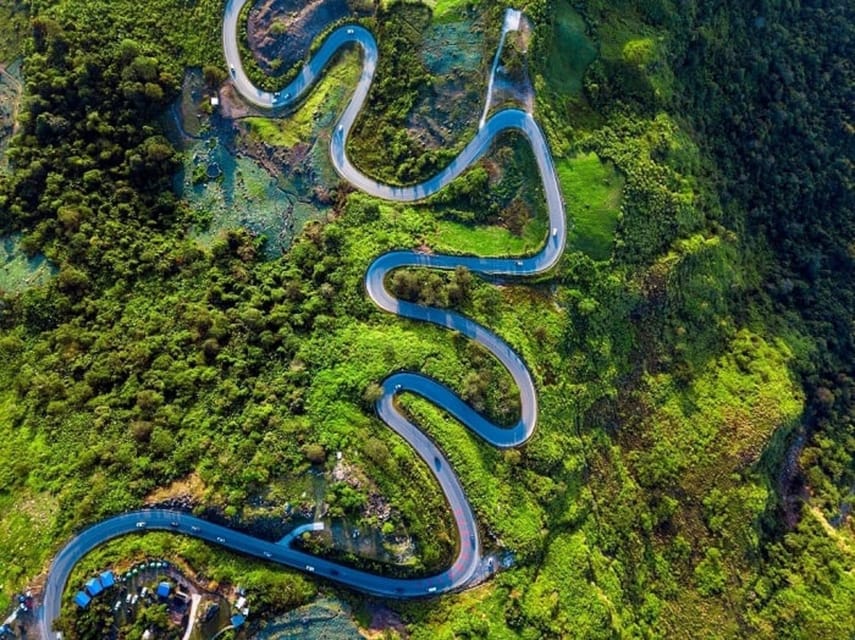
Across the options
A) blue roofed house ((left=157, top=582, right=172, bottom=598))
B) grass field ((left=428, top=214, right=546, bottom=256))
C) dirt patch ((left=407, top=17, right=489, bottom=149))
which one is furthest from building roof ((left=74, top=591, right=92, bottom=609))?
dirt patch ((left=407, top=17, right=489, bottom=149))

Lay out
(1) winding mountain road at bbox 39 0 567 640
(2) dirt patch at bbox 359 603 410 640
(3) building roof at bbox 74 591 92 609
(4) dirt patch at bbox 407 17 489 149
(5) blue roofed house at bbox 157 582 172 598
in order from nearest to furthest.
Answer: (3) building roof at bbox 74 591 92 609
(5) blue roofed house at bbox 157 582 172 598
(1) winding mountain road at bbox 39 0 567 640
(2) dirt patch at bbox 359 603 410 640
(4) dirt patch at bbox 407 17 489 149

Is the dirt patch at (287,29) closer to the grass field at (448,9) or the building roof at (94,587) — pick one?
the grass field at (448,9)

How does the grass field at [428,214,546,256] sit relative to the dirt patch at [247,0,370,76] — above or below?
below

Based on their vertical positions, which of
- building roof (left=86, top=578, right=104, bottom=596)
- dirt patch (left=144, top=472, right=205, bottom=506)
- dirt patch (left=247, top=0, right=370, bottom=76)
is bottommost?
building roof (left=86, top=578, right=104, bottom=596)

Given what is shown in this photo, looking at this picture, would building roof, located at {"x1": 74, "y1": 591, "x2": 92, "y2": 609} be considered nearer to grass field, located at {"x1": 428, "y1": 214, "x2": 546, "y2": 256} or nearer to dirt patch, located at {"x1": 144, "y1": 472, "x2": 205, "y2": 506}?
dirt patch, located at {"x1": 144, "y1": 472, "x2": 205, "y2": 506}

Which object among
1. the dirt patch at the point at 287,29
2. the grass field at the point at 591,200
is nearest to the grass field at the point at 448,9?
the dirt patch at the point at 287,29

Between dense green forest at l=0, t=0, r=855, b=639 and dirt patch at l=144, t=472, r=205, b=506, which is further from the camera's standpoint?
dense green forest at l=0, t=0, r=855, b=639
